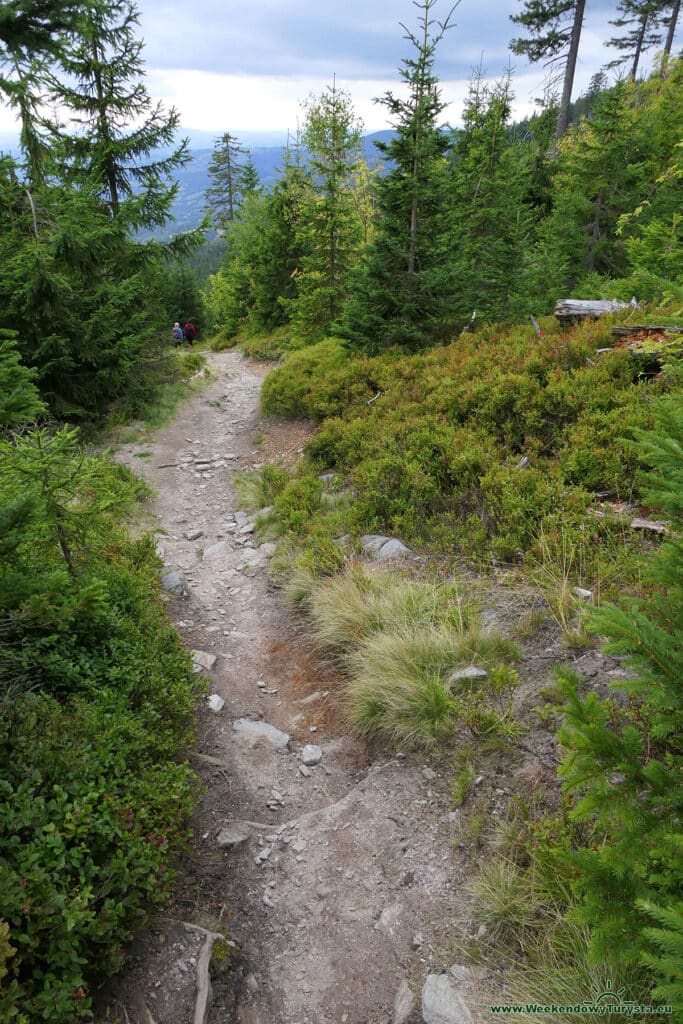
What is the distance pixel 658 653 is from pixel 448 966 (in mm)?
2307

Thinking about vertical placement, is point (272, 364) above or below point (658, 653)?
below

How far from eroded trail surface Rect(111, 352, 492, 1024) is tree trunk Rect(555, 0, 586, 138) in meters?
36.1

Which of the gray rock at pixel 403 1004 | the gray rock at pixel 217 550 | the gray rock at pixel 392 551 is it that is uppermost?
the gray rock at pixel 392 551

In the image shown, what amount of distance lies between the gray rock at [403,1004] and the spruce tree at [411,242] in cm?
1147

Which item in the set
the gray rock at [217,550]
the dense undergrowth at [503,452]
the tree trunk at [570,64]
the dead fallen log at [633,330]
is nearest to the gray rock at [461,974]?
the dense undergrowth at [503,452]

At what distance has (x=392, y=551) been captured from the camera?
6.86 meters

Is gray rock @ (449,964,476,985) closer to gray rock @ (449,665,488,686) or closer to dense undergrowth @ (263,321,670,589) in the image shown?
gray rock @ (449,665,488,686)

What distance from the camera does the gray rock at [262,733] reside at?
16.5 feet

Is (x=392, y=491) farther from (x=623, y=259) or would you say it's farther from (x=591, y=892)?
(x=623, y=259)

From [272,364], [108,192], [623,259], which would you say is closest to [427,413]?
[108,192]

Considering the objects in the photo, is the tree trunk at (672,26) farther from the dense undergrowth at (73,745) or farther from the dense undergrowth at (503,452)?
the dense undergrowth at (73,745)

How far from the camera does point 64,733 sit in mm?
3506

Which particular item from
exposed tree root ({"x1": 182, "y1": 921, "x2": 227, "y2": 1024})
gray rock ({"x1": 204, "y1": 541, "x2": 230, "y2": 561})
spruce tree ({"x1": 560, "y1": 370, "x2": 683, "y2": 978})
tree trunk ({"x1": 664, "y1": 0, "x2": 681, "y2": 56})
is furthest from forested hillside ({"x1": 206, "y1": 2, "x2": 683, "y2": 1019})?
tree trunk ({"x1": 664, "y1": 0, "x2": 681, "y2": 56})

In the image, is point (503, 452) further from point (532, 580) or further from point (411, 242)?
point (411, 242)
